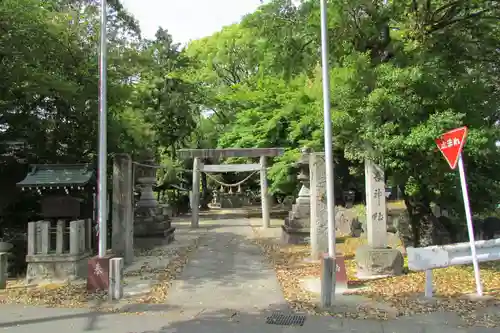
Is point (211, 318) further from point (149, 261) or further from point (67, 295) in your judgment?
point (149, 261)

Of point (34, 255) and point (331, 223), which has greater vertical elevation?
point (331, 223)

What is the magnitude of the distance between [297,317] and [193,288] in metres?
2.72

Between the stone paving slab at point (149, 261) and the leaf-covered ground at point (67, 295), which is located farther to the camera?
the stone paving slab at point (149, 261)

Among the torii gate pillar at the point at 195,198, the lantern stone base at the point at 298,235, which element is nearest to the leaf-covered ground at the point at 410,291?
the lantern stone base at the point at 298,235

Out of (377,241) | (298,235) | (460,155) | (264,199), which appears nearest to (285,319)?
(377,241)

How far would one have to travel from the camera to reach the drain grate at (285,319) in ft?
21.5

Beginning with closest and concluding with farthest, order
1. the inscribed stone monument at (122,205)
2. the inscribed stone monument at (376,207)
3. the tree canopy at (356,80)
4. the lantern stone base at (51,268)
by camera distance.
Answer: the inscribed stone monument at (376,207), the tree canopy at (356,80), the lantern stone base at (51,268), the inscribed stone monument at (122,205)

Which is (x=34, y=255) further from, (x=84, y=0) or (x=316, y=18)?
(x=84, y=0)

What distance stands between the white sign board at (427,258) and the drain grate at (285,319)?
2.20m

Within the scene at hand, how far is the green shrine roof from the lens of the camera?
10328 mm

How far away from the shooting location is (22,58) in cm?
1045

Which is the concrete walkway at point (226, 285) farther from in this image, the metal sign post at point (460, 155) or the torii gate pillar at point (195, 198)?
the torii gate pillar at point (195, 198)

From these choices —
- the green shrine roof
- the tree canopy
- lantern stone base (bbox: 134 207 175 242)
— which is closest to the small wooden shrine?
the green shrine roof

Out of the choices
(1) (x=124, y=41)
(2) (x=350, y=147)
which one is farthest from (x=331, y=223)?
(1) (x=124, y=41)
